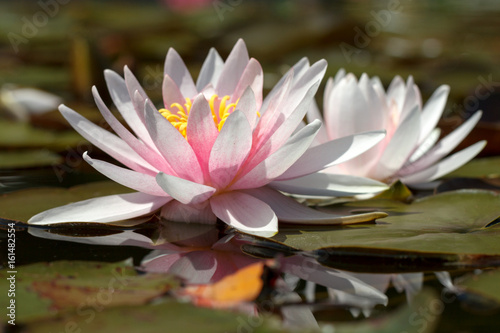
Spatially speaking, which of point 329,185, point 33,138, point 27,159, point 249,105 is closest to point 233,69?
point 249,105

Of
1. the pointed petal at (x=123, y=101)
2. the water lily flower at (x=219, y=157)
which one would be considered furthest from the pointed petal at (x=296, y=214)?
the pointed petal at (x=123, y=101)

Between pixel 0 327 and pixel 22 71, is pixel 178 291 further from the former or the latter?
pixel 22 71

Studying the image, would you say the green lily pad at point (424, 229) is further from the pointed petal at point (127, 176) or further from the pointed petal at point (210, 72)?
the pointed petal at point (210, 72)

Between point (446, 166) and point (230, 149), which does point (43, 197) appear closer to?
point (230, 149)

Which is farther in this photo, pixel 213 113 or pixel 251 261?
pixel 213 113

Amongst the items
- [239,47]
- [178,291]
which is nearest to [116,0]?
[239,47]

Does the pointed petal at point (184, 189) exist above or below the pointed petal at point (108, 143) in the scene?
below

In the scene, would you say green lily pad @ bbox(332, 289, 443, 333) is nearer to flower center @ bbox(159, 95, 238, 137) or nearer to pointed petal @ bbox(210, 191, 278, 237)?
pointed petal @ bbox(210, 191, 278, 237)
